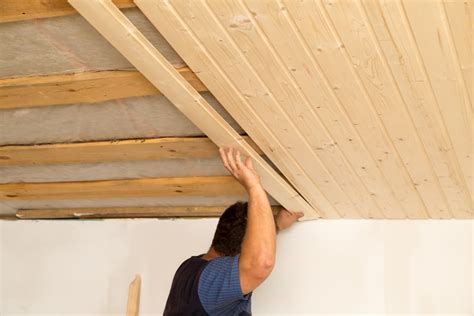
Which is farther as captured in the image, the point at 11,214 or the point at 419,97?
the point at 11,214

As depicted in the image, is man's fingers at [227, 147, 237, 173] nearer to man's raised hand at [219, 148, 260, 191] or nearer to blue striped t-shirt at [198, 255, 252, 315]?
man's raised hand at [219, 148, 260, 191]

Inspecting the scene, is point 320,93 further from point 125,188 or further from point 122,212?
point 122,212

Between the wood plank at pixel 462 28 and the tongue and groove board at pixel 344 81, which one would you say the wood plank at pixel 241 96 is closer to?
the tongue and groove board at pixel 344 81

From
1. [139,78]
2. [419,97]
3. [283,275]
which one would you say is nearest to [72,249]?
[283,275]

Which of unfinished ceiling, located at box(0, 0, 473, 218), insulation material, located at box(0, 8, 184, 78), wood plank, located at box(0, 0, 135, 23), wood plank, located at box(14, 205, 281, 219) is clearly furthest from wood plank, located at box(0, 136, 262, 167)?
wood plank, located at box(0, 0, 135, 23)

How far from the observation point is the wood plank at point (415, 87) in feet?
6.59

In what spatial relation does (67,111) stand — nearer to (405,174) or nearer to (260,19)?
(260,19)

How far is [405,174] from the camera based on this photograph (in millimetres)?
3086

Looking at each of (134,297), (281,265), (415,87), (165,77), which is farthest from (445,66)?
(134,297)

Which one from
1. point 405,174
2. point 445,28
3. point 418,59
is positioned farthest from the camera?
point 405,174

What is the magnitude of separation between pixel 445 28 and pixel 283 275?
2120 mm

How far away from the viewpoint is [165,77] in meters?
2.53

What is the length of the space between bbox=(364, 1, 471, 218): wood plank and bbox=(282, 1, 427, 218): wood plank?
0.44 ft

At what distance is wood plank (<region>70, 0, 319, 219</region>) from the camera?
223 cm
